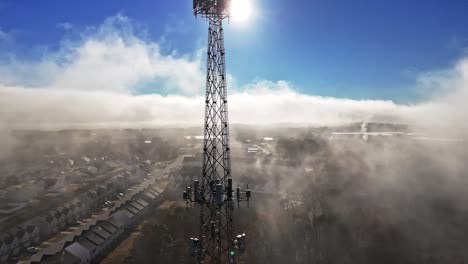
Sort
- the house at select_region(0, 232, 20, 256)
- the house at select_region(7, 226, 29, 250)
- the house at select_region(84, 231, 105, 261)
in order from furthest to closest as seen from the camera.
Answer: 1. the house at select_region(7, 226, 29, 250)
2. the house at select_region(0, 232, 20, 256)
3. the house at select_region(84, 231, 105, 261)

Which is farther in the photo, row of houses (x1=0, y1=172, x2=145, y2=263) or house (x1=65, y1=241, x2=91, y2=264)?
row of houses (x1=0, y1=172, x2=145, y2=263)

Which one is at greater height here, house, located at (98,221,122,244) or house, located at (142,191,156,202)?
house, located at (142,191,156,202)

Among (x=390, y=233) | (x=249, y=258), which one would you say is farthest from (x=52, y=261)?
(x=390, y=233)

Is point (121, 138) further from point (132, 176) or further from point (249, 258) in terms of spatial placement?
point (249, 258)

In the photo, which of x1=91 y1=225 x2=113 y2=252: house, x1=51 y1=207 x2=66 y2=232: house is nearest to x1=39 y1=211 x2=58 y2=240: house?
x1=51 y1=207 x2=66 y2=232: house

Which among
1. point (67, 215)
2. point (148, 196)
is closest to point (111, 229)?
point (67, 215)

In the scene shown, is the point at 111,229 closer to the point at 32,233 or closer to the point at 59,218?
the point at 32,233

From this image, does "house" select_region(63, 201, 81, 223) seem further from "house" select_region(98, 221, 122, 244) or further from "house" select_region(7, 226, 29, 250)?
"house" select_region(98, 221, 122, 244)

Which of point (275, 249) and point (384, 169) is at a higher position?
point (384, 169)
